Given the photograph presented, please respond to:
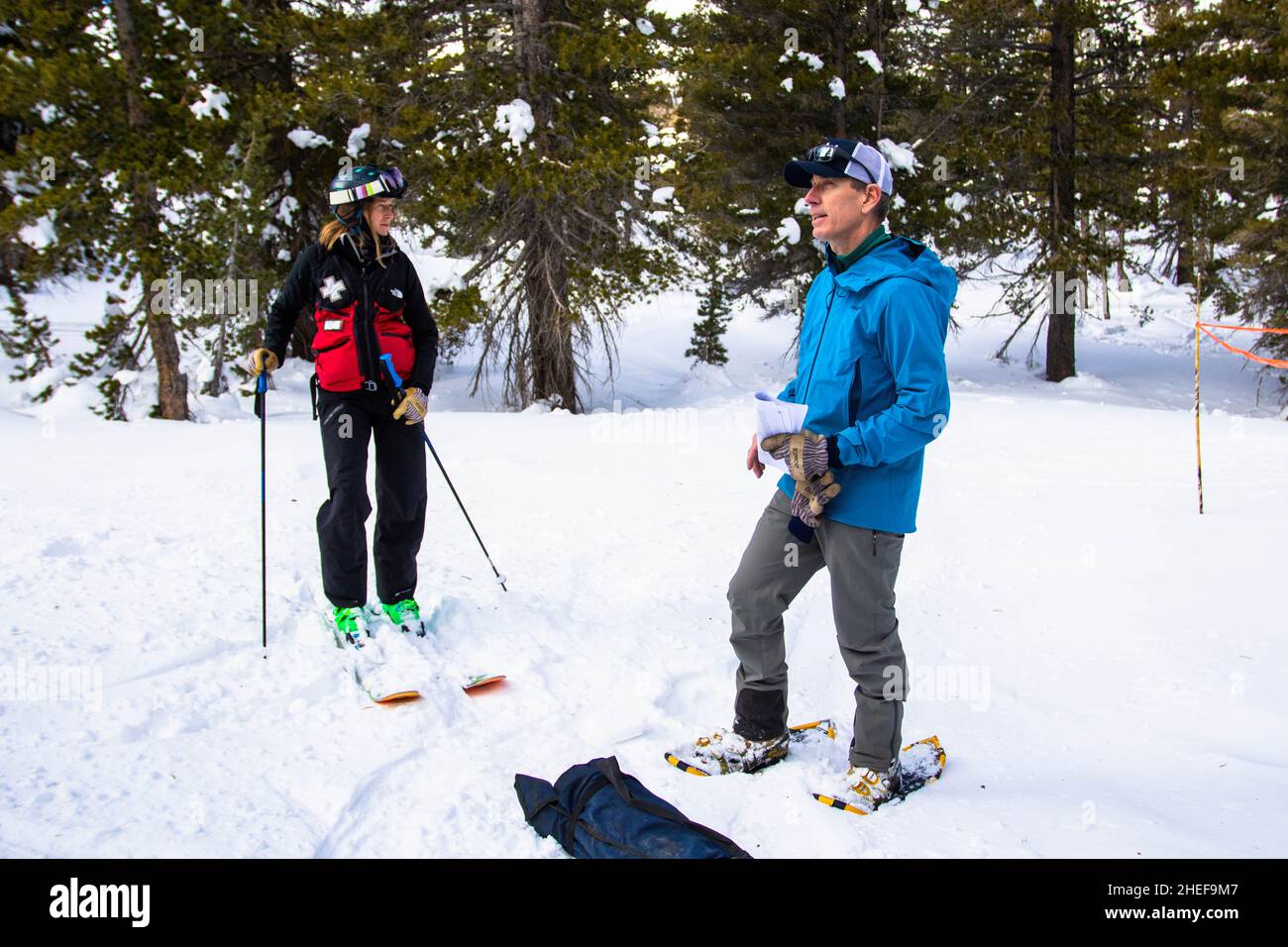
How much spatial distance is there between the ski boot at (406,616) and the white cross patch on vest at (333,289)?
4.67 feet

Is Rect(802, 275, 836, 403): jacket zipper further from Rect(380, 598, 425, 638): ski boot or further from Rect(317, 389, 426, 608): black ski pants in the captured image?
Rect(380, 598, 425, 638): ski boot

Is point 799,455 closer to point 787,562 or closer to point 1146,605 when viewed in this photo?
point 787,562

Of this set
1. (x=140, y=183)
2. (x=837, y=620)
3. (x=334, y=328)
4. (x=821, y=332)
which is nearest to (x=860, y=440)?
(x=821, y=332)

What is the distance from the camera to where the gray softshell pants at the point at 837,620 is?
120 inches

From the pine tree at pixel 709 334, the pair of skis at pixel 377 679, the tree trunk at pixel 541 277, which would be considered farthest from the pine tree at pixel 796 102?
the pair of skis at pixel 377 679

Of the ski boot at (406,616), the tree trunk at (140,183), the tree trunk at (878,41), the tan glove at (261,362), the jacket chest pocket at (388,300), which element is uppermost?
the tree trunk at (878,41)

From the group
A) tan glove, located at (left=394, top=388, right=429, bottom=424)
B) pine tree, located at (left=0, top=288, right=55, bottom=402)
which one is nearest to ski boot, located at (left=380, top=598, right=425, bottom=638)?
tan glove, located at (left=394, top=388, right=429, bottom=424)

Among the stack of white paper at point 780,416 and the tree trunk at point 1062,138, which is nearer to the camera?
the stack of white paper at point 780,416

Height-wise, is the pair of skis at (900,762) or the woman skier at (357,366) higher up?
the woman skier at (357,366)

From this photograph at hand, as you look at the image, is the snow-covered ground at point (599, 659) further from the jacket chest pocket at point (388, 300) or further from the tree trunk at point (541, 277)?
the tree trunk at point (541, 277)

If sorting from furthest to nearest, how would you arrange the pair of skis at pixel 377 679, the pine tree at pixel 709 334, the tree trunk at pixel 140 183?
the pine tree at pixel 709 334, the tree trunk at pixel 140 183, the pair of skis at pixel 377 679

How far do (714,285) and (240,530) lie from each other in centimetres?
1467

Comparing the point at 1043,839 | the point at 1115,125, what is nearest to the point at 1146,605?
the point at 1043,839

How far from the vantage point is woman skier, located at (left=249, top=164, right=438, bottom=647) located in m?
4.14
